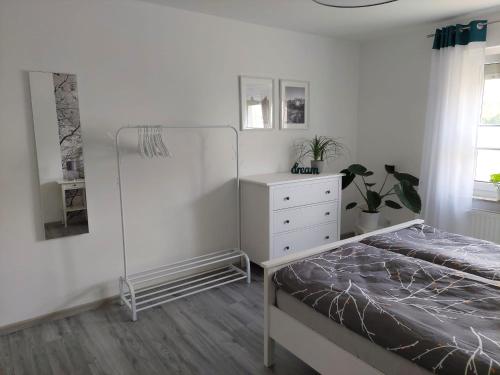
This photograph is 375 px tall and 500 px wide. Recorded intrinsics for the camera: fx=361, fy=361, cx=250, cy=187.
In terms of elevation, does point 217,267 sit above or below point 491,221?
below

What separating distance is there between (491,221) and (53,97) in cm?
385

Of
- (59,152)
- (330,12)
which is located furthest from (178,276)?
(330,12)

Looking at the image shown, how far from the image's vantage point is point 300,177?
3.56 metres

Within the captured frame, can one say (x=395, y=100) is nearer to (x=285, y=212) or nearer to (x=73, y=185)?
(x=285, y=212)

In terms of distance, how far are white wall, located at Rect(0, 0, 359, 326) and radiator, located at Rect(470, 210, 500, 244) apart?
2.16m

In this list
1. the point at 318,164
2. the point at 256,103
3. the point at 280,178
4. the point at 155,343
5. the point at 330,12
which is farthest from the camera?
the point at 318,164

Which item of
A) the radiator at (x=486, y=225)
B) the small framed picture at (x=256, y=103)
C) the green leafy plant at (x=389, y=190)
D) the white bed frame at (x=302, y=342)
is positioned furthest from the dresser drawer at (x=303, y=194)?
the radiator at (x=486, y=225)

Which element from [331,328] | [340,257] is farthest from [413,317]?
[340,257]

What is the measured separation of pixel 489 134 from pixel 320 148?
1635mm

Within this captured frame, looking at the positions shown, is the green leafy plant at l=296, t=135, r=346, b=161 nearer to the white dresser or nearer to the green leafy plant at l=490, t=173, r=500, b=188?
the white dresser

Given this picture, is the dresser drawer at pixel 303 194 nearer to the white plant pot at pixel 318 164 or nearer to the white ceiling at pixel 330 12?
the white plant pot at pixel 318 164

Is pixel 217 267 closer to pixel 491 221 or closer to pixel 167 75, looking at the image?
pixel 167 75

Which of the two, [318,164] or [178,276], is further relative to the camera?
[318,164]

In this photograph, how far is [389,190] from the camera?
4293 millimetres
